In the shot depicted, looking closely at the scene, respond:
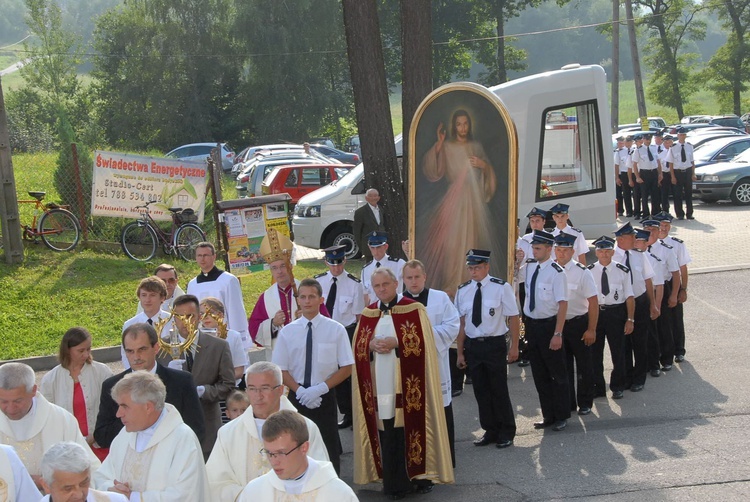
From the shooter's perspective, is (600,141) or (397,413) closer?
(397,413)

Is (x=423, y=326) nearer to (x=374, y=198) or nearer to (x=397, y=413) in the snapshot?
(x=397, y=413)

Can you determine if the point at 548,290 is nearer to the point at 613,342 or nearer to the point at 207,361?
the point at 613,342

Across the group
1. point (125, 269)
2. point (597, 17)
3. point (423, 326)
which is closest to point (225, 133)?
point (125, 269)

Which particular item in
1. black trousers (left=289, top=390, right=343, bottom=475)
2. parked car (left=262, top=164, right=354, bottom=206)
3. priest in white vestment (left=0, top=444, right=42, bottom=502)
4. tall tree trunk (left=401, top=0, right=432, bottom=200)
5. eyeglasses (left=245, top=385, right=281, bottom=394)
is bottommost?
black trousers (left=289, top=390, right=343, bottom=475)

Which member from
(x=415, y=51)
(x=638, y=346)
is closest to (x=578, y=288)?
(x=638, y=346)

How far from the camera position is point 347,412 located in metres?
10.3

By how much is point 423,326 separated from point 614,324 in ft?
11.3

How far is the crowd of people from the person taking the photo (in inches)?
207

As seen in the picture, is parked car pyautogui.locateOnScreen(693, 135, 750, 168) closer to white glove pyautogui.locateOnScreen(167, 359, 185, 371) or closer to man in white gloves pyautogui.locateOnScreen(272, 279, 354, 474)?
man in white gloves pyautogui.locateOnScreen(272, 279, 354, 474)

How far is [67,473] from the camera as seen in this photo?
4.57 meters

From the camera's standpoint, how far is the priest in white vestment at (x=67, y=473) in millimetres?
4574

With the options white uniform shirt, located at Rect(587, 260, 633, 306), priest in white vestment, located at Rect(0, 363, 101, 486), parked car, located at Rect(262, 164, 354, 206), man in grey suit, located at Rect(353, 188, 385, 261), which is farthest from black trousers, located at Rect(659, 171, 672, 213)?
priest in white vestment, located at Rect(0, 363, 101, 486)

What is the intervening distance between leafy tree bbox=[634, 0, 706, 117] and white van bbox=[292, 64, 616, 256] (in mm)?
36515

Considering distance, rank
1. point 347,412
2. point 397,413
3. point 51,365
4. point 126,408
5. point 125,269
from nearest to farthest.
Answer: point 126,408 < point 397,413 < point 347,412 < point 51,365 < point 125,269
